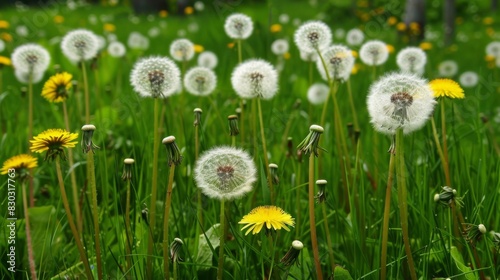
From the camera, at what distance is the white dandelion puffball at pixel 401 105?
3.85ft

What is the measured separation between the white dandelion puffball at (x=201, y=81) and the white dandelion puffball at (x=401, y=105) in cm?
98

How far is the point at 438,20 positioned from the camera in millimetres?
14281

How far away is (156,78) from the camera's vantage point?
1.52 metres

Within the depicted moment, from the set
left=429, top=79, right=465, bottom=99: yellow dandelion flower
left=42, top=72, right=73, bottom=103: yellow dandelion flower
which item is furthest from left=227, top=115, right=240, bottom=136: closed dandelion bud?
left=42, top=72, right=73, bottom=103: yellow dandelion flower

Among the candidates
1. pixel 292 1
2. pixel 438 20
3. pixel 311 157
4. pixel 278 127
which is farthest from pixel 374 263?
pixel 292 1

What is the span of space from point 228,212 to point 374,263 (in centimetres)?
40

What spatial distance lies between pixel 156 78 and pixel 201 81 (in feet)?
2.02

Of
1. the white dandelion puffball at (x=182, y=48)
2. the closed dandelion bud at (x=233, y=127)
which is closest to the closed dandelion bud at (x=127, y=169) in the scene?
the closed dandelion bud at (x=233, y=127)

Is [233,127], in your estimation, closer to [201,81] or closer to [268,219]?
[268,219]

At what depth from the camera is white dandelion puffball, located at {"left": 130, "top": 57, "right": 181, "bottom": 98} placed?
4.98 ft

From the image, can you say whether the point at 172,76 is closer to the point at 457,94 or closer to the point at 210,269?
the point at 210,269

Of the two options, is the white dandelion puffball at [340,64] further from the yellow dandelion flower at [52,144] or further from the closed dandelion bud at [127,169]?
the yellow dandelion flower at [52,144]

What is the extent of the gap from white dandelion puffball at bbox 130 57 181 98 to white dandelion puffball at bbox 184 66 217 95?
55 centimetres

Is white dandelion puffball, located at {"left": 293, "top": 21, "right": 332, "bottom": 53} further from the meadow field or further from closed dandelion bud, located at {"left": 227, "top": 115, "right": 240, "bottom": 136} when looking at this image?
closed dandelion bud, located at {"left": 227, "top": 115, "right": 240, "bottom": 136}
